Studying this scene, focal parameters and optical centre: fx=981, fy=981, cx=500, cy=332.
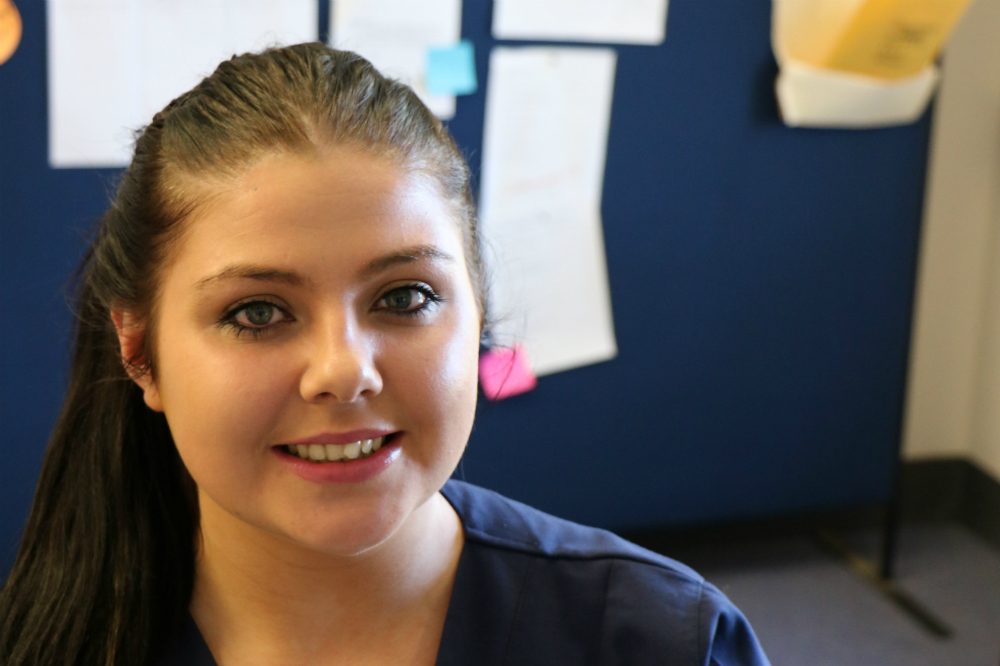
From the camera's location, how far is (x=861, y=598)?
2297mm

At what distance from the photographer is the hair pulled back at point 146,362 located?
0.89 metres

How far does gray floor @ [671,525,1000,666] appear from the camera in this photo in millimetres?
2088

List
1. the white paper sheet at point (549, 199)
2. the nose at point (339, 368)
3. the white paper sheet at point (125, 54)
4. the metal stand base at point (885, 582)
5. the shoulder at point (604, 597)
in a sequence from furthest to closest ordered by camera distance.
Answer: the metal stand base at point (885, 582)
the white paper sheet at point (549, 199)
the white paper sheet at point (125, 54)
the shoulder at point (604, 597)
the nose at point (339, 368)

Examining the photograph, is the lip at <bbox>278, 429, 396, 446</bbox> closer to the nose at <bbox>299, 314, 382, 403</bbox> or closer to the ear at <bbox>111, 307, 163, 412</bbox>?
the nose at <bbox>299, 314, 382, 403</bbox>

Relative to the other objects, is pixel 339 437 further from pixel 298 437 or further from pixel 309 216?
pixel 309 216

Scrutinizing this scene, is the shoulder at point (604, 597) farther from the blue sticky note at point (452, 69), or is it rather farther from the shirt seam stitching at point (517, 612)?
the blue sticky note at point (452, 69)

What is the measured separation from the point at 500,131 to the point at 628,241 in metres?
0.38

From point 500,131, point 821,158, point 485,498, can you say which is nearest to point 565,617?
point 485,498

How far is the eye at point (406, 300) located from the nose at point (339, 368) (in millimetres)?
46

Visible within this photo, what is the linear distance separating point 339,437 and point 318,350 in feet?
0.25

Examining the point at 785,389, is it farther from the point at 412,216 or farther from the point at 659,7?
the point at 412,216

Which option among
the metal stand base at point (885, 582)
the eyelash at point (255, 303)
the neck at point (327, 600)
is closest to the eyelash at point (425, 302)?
the eyelash at point (255, 303)

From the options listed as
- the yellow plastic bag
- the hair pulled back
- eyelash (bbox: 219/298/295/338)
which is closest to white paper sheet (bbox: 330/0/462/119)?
the yellow plastic bag

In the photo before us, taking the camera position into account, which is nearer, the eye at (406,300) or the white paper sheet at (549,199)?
the eye at (406,300)
